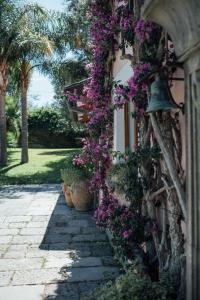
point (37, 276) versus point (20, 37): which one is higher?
point (20, 37)

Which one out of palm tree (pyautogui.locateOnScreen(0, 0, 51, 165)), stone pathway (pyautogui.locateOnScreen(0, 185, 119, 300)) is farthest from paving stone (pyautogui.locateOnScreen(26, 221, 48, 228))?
palm tree (pyautogui.locateOnScreen(0, 0, 51, 165))

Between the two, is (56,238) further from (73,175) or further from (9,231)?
(73,175)

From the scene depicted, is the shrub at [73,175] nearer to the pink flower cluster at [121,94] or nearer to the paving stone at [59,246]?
the paving stone at [59,246]

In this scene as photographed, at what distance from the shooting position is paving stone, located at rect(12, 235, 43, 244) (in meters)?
6.79

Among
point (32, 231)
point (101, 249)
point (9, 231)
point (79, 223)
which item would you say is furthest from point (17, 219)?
point (101, 249)

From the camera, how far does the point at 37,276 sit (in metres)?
5.06

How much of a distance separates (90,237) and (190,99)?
461 centimetres

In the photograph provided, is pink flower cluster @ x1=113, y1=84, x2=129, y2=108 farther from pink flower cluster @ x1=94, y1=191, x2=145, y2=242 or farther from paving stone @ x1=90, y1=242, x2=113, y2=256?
paving stone @ x1=90, y1=242, x2=113, y2=256

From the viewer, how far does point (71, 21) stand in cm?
1881

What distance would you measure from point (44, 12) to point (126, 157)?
15429mm

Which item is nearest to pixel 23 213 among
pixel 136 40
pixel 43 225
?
pixel 43 225

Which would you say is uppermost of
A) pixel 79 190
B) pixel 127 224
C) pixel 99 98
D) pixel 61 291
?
pixel 99 98

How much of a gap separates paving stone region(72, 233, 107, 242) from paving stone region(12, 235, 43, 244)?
63 centimetres

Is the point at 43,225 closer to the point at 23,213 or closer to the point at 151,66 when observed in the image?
the point at 23,213
